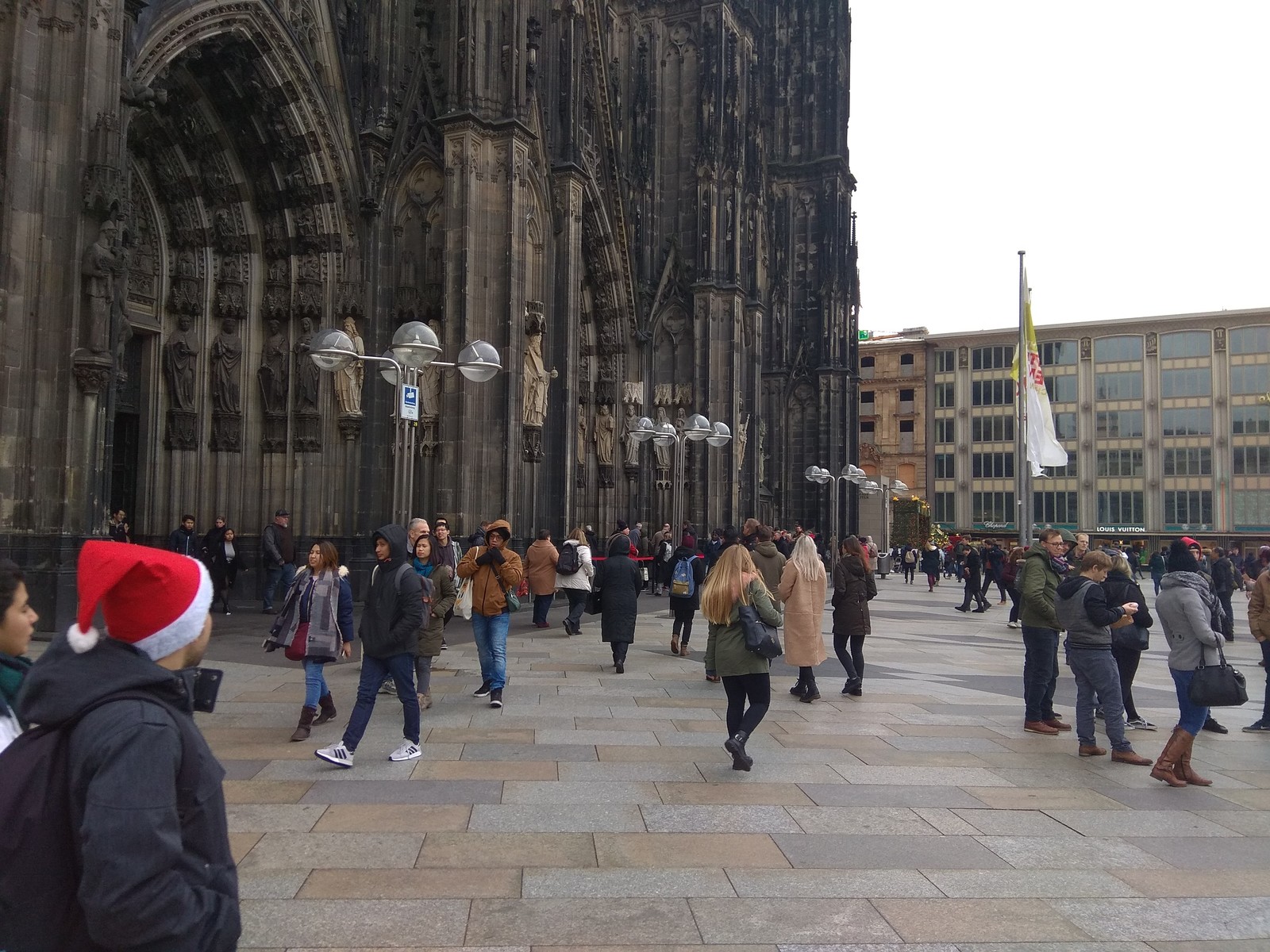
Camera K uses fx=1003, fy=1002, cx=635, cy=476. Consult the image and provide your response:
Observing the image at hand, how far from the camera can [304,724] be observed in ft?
24.8

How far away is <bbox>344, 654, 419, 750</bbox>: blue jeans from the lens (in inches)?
264

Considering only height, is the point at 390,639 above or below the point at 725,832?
above

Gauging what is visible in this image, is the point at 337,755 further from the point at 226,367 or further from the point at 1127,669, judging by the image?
the point at 226,367

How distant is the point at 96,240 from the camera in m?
12.5

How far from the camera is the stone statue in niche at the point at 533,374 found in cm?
2030

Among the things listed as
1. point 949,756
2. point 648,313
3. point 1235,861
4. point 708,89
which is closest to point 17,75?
point 949,756

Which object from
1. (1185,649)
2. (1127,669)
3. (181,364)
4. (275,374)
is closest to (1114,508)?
(275,374)

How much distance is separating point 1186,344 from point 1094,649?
75744 mm

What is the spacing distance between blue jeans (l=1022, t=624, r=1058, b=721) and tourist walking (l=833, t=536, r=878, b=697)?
1.83m

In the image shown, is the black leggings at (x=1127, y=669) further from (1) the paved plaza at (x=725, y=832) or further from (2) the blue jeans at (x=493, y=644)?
(2) the blue jeans at (x=493, y=644)

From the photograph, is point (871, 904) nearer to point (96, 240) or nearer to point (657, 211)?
point (96, 240)

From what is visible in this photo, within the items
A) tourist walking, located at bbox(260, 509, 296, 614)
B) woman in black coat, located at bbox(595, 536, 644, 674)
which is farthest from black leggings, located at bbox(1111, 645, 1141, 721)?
tourist walking, located at bbox(260, 509, 296, 614)

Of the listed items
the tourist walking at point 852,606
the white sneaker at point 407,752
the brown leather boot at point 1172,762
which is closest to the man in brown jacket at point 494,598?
the white sneaker at point 407,752

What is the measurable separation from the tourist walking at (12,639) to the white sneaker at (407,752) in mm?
4657
